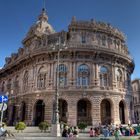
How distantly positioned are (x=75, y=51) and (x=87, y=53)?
2.08 meters

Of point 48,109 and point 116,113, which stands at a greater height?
point 48,109

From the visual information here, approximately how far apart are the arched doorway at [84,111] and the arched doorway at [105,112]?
2340mm

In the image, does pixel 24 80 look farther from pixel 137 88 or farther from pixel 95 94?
pixel 137 88

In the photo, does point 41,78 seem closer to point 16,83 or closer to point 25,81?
point 25,81

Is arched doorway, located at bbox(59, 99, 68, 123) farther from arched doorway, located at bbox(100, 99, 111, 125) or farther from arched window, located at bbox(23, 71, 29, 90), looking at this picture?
arched window, located at bbox(23, 71, 29, 90)

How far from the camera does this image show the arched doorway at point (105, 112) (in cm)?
3428

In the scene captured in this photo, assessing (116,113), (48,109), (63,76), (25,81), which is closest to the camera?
(48,109)

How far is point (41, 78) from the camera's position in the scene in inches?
1427

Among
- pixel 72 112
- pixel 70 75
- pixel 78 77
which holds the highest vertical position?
pixel 70 75

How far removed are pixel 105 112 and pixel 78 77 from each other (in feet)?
24.1

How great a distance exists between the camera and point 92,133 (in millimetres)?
22266

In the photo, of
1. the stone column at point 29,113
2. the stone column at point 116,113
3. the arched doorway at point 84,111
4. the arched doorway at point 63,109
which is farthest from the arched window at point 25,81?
the stone column at point 116,113

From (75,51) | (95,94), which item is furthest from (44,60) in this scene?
(95,94)

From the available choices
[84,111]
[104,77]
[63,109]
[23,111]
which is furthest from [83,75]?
[23,111]
